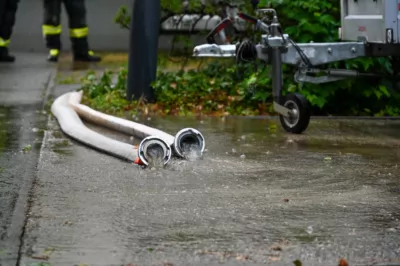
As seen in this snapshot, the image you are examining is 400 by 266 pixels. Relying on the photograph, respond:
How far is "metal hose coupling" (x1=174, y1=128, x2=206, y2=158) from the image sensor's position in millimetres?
7289

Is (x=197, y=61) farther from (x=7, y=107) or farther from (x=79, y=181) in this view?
(x=79, y=181)

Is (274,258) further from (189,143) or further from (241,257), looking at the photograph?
(189,143)

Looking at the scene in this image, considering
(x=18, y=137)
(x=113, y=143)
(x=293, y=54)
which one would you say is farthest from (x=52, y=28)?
(x=113, y=143)

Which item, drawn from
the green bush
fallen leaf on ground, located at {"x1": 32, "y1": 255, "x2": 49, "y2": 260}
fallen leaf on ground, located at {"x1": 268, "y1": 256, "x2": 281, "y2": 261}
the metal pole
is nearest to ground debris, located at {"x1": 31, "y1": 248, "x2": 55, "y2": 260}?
fallen leaf on ground, located at {"x1": 32, "y1": 255, "x2": 49, "y2": 260}

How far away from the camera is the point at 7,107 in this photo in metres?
10.7

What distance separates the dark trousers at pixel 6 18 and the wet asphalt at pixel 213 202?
6.91 meters

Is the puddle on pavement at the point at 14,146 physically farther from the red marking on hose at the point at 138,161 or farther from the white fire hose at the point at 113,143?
the red marking on hose at the point at 138,161

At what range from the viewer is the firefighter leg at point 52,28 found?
15562 millimetres

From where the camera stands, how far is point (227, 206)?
574 cm

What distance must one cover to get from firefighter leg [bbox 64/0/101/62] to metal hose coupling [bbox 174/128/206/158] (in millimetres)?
8093

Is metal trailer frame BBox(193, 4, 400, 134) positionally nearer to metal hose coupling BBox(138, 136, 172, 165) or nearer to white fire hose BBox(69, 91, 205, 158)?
white fire hose BBox(69, 91, 205, 158)

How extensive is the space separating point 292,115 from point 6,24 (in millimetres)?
7874

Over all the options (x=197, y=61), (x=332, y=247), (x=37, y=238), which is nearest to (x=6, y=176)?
(x=37, y=238)

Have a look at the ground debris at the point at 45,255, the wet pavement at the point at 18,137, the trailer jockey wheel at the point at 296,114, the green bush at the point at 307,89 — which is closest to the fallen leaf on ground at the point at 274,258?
the ground debris at the point at 45,255
